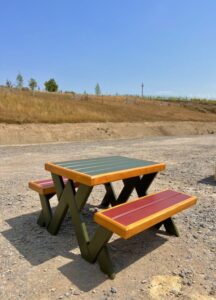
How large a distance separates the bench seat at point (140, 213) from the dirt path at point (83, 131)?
11.3 m

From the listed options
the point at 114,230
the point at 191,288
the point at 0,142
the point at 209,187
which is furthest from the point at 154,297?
the point at 0,142

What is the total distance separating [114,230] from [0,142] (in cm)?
1174

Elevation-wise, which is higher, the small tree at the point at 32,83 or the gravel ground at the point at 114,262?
the small tree at the point at 32,83

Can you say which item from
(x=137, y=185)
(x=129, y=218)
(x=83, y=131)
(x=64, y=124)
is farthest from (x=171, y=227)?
(x=64, y=124)

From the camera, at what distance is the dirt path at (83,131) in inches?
533

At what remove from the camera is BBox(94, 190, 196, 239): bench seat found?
214 centimetres

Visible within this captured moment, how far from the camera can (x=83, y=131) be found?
52.7 feet

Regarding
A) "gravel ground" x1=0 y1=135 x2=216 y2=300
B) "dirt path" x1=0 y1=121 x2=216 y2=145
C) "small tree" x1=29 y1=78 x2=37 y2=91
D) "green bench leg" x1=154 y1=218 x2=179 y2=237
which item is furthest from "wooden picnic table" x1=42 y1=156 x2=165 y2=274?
"small tree" x1=29 y1=78 x2=37 y2=91

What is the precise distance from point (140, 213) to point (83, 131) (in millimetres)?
13873

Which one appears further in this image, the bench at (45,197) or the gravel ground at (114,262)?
the bench at (45,197)

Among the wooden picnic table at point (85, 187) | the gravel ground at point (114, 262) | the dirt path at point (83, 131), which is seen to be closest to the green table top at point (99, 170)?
the wooden picnic table at point (85, 187)

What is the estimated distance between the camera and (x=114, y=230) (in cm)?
215

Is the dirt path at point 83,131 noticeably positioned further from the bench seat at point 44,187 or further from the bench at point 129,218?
the bench at point 129,218

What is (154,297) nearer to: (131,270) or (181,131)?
(131,270)
